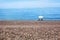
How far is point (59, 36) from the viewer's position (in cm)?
522

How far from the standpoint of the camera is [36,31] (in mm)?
5672

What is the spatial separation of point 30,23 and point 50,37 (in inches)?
72.8

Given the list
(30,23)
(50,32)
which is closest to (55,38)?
(50,32)

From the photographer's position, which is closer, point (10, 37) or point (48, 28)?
point (10, 37)

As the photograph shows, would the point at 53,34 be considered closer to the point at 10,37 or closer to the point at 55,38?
the point at 55,38

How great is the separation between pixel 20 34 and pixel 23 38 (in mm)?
309

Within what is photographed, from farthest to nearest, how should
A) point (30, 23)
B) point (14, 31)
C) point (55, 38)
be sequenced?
1. point (30, 23)
2. point (14, 31)
3. point (55, 38)

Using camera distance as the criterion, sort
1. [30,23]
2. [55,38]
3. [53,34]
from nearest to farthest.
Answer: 1. [55,38]
2. [53,34]
3. [30,23]

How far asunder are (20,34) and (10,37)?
35cm

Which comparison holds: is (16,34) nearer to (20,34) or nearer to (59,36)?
(20,34)

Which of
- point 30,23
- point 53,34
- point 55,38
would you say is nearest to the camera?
point 55,38

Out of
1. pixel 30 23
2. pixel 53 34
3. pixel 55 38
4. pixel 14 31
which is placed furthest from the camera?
pixel 30 23

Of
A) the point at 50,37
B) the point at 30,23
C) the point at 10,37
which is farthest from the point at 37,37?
the point at 30,23

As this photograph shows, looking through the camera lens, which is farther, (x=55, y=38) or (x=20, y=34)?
(x=20, y=34)
